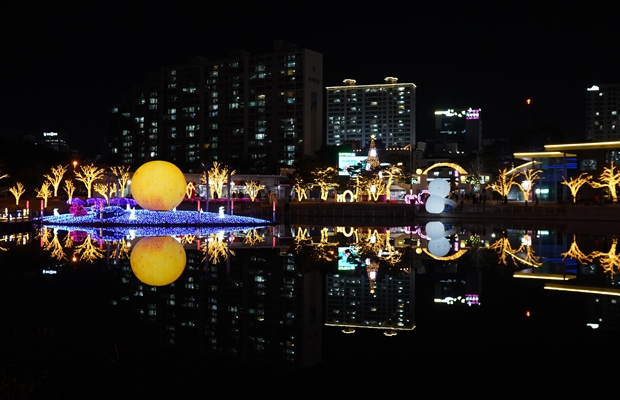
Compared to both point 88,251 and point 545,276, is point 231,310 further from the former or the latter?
point 88,251

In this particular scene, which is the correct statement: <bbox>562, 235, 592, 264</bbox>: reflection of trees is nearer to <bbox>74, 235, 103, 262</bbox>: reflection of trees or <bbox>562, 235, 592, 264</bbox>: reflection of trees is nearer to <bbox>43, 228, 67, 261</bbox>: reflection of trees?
<bbox>74, 235, 103, 262</bbox>: reflection of trees

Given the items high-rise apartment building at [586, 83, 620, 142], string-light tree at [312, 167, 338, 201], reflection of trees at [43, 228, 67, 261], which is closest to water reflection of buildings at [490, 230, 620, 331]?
reflection of trees at [43, 228, 67, 261]

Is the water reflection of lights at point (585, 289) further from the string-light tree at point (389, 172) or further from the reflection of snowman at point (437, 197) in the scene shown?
the string-light tree at point (389, 172)

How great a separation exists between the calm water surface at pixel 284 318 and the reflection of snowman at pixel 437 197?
2241 centimetres

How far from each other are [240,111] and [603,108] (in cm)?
7592

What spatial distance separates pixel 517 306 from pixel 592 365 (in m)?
3.65

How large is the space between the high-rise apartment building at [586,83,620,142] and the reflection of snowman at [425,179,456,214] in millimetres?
101262

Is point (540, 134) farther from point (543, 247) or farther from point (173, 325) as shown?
point (173, 325)

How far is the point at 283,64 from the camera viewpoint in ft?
329

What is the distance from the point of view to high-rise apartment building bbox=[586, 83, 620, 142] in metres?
129

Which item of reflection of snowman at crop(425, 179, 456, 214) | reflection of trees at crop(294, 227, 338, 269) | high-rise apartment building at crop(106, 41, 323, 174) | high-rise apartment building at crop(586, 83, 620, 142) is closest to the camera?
reflection of trees at crop(294, 227, 338, 269)

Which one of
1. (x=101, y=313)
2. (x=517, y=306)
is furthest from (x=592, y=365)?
(x=101, y=313)

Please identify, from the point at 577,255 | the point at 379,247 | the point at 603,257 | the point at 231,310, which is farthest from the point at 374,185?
the point at 231,310

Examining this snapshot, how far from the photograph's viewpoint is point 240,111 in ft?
340
